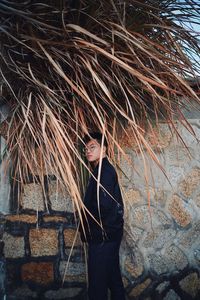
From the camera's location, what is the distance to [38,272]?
2.29 metres

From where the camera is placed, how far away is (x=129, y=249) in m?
2.41

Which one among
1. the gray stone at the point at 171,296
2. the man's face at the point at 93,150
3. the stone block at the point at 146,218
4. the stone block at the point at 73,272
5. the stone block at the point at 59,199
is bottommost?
the gray stone at the point at 171,296

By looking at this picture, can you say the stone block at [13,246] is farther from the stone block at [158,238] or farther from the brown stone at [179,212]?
the brown stone at [179,212]

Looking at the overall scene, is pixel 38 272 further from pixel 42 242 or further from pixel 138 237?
pixel 138 237

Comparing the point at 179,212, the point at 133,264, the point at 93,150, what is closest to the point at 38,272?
the point at 133,264

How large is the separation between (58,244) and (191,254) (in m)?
0.89

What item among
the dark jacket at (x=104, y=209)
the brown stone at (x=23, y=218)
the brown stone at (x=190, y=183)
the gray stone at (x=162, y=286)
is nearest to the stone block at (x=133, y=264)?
the gray stone at (x=162, y=286)

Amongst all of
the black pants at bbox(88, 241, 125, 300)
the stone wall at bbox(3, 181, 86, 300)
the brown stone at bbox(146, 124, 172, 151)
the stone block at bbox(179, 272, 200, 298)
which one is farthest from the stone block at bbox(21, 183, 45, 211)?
the stone block at bbox(179, 272, 200, 298)

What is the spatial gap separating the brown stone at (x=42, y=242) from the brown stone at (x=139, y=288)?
1.87ft

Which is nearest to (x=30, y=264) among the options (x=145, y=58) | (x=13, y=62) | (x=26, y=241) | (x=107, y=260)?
(x=26, y=241)

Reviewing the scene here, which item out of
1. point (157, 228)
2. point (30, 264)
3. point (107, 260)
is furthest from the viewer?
point (157, 228)

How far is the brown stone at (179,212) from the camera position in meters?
2.47

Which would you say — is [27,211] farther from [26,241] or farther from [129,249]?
[129,249]

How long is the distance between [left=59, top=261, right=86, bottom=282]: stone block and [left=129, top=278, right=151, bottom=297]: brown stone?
1.08 feet
